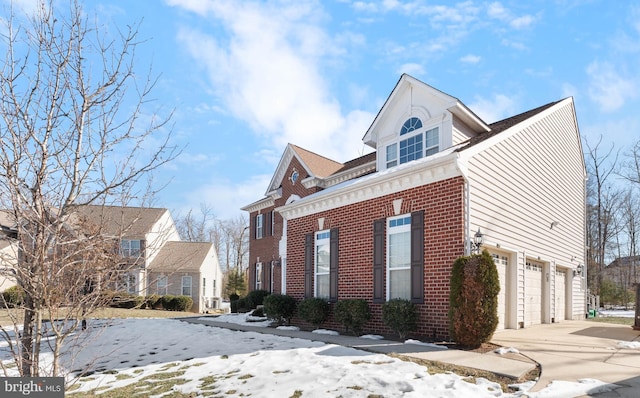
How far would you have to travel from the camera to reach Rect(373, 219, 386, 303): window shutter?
11.0 meters

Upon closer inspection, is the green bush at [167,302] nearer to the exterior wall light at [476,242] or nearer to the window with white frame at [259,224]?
the window with white frame at [259,224]

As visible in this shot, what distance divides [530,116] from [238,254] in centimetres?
4453

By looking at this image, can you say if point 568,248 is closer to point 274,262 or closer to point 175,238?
point 274,262

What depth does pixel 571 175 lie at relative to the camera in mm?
17328

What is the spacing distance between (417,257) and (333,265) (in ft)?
10.4

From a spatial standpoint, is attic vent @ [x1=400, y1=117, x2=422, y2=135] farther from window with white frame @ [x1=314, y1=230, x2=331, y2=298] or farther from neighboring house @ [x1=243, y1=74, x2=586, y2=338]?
window with white frame @ [x1=314, y1=230, x2=331, y2=298]

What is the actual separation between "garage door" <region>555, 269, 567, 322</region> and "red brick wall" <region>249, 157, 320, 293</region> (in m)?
10.0

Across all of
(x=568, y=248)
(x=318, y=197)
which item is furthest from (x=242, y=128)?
(x=568, y=248)

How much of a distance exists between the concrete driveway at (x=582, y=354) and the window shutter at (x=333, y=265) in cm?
433

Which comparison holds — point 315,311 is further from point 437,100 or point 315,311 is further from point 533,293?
point 437,100

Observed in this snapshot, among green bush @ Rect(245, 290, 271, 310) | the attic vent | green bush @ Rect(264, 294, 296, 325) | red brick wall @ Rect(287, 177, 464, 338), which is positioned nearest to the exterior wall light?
red brick wall @ Rect(287, 177, 464, 338)

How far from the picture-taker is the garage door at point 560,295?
15211mm

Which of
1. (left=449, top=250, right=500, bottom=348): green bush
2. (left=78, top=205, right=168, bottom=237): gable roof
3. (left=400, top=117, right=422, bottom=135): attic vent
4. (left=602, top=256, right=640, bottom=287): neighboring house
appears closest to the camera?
(left=78, top=205, right=168, bottom=237): gable roof

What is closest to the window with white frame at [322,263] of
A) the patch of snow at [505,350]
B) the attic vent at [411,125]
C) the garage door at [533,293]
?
the attic vent at [411,125]
